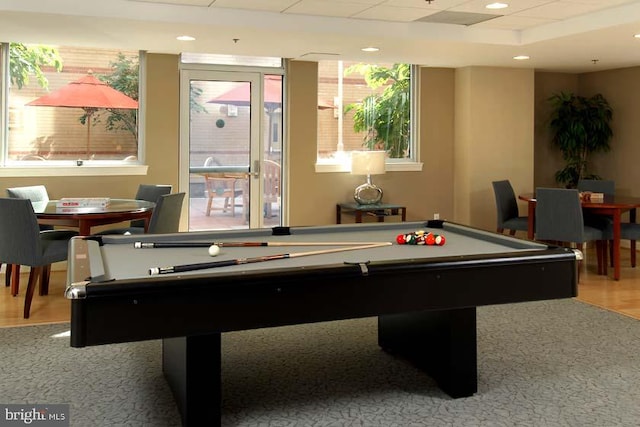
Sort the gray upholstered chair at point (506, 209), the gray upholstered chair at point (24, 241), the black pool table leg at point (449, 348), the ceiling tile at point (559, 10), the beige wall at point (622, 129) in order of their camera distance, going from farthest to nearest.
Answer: the beige wall at point (622, 129) → the gray upholstered chair at point (506, 209) → the ceiling tile at point (559, 10) → the gray upholstered chair at point (24, 241) → the black pool table leg at point (449, 348)

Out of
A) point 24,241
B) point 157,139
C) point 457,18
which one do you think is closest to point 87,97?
point 157,139

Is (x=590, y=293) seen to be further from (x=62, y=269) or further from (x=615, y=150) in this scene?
(x=62, y=269)

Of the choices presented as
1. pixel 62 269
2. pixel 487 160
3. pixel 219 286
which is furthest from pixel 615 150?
pixel 219 286

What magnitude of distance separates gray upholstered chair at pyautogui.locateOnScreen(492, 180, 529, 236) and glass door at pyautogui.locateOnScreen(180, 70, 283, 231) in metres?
2.37

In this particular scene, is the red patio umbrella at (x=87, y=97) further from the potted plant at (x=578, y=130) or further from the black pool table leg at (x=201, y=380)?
the potted plant at (x=578, y=130)

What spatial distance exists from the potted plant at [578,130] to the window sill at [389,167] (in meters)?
1.90

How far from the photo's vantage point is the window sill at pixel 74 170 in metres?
6.27

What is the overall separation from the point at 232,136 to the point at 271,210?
935 mm

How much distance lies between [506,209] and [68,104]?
4494 mm

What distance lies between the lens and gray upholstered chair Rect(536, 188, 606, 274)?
5.98 meters

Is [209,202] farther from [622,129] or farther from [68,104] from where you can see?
[622,129]

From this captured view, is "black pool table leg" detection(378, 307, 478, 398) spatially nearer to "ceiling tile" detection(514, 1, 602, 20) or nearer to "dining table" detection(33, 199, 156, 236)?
"dining table" detection(33, 199, 156, 236)

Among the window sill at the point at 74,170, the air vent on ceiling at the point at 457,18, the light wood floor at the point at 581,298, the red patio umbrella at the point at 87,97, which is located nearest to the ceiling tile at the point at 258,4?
the air vent on ceiling at the point at 457,18

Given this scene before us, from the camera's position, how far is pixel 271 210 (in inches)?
294
